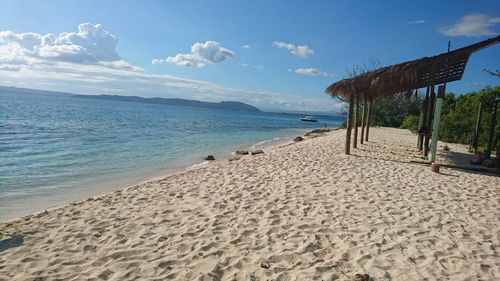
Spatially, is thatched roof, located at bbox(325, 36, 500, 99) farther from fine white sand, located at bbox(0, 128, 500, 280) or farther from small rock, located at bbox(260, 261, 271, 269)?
small rock, located at bbox(260, 261, 271, 269)

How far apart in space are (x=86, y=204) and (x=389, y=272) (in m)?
4.46

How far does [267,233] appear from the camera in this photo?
393cm

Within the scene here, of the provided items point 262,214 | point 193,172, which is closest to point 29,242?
point 262,214

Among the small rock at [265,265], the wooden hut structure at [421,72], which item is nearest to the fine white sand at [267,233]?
the small rock at [265,265]

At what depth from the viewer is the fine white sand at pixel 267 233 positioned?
3.11 metres

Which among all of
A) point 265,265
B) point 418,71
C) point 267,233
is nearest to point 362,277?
point 265,265

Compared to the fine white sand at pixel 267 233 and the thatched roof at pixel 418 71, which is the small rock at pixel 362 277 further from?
the thatched roof at pixel 418 71

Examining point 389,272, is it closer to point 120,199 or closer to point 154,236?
point 154,236

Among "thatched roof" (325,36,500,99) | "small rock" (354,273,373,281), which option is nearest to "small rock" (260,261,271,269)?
"small rock" (354,273,373,281)

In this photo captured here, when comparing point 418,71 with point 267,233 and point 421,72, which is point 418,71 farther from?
point 267,233

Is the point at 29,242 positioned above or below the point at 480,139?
below

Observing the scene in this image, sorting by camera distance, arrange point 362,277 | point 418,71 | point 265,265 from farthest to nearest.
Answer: point 418,71 < point 265,265 < point 362,277

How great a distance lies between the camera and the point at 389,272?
308 centimetres

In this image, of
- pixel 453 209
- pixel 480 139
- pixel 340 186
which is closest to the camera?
pixel 453 209
